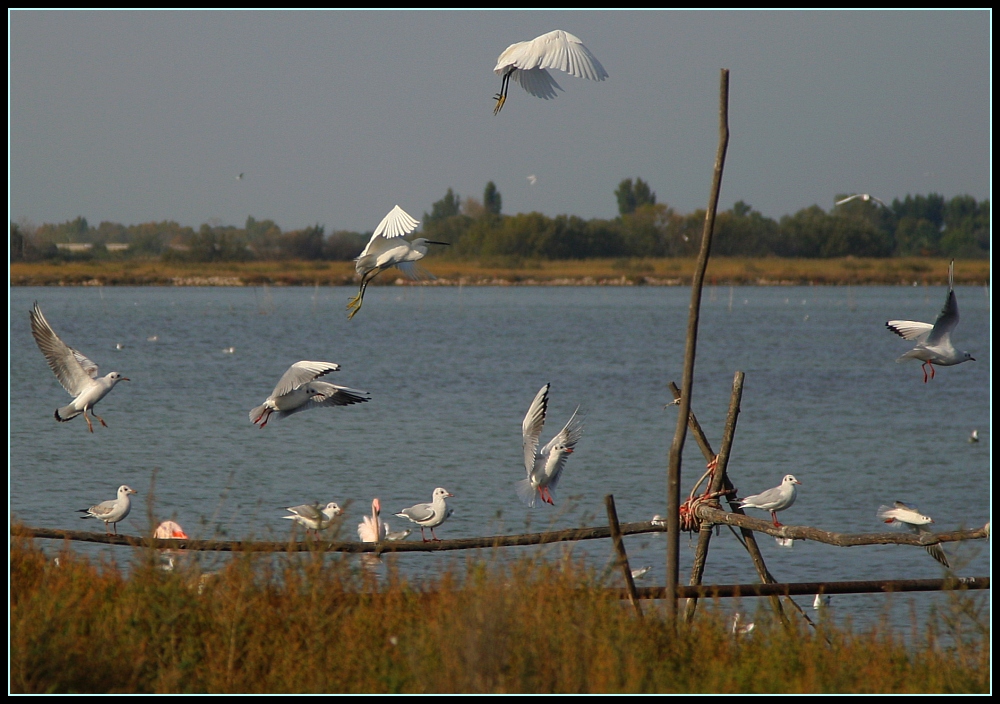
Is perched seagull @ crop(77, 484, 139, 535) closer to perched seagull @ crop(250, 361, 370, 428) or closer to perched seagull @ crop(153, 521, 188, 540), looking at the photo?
perched seagull @ crop(153, 521, 188, 540)

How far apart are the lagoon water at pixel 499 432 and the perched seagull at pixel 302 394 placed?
671 mm

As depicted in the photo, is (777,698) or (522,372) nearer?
(777,698)

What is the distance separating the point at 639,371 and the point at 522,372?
121 inches

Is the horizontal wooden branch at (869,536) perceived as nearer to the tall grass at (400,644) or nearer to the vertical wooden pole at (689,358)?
the tall grass at (400,644)

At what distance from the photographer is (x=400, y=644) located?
4.12 metres

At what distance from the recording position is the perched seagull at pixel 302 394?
5.55 meters

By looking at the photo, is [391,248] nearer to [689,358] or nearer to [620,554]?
[689,358]

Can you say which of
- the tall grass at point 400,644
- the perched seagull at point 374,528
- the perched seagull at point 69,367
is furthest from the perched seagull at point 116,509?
the tall grass at point 400,644

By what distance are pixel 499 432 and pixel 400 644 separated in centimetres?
1380

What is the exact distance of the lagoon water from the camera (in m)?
10.0

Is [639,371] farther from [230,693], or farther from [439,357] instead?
[230,693]

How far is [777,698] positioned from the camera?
152 inches

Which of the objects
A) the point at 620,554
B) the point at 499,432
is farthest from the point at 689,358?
the point at 499,432

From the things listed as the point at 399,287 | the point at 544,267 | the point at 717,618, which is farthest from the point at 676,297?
the point at 717,618
